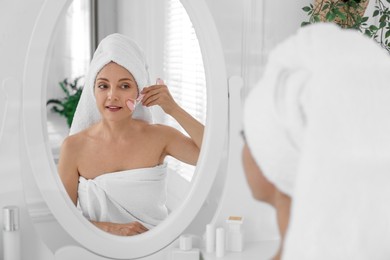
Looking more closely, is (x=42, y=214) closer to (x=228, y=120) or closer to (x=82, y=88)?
(x=82, y=88)

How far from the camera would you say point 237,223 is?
50.4 inches

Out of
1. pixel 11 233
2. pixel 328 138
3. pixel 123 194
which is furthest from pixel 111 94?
pixel 328 138

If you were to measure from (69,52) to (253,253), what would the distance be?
0.62 metres

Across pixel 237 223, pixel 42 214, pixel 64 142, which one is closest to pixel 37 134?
pixel 64 142

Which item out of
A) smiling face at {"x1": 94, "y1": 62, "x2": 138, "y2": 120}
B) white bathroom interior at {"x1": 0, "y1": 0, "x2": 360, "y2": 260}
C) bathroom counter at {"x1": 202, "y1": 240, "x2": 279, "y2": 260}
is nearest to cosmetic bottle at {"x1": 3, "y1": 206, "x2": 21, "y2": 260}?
white bathroom interior at {"x1": 0, "y1": 0, "x2": 360, "y2": 260}

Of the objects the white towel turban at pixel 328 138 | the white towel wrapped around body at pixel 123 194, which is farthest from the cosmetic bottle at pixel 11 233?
the white towel turban at pixel 328 138

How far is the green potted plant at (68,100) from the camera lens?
114cm

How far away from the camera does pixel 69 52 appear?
114cm

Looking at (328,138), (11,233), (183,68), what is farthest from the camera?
(183,68)

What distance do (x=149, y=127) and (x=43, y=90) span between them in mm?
245

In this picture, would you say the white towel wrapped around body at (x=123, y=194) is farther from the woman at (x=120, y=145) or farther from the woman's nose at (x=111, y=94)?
the woman's nose at (x=111, y=94)

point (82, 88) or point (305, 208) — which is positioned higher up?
point (82, 88)

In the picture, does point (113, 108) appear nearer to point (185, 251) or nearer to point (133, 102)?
point (133, 102)

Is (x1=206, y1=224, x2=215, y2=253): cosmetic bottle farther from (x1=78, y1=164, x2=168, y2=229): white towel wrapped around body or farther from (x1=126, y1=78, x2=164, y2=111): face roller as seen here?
(x1=126, y1=78, x2=164, y2=111): face roller
